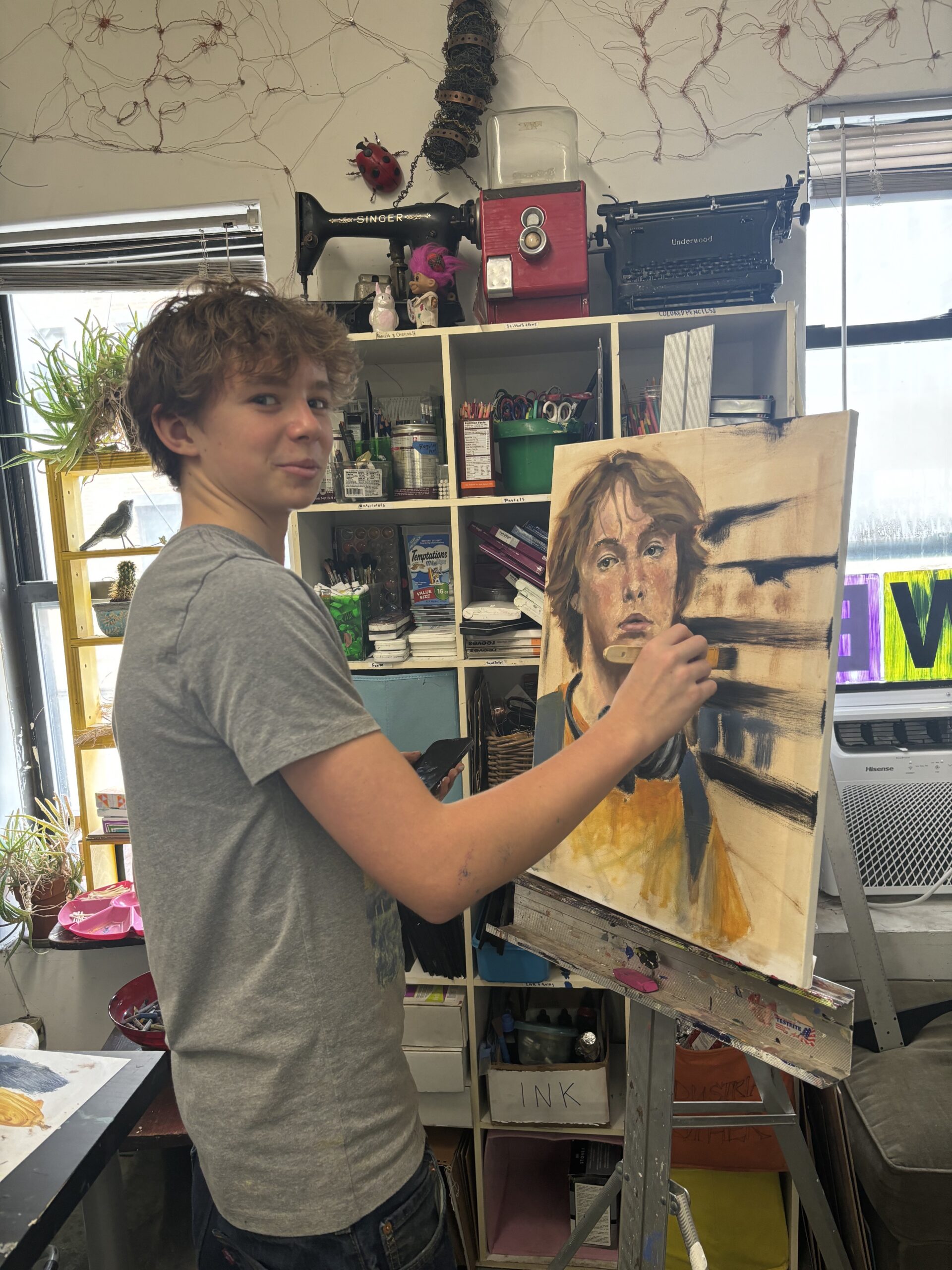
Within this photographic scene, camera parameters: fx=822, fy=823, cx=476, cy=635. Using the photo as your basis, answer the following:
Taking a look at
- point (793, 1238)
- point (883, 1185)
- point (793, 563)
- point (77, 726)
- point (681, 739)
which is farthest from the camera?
point (77, 726)

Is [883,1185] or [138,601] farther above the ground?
[138,601]

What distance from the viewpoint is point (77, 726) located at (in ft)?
7.33

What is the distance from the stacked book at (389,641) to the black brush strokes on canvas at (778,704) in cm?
95

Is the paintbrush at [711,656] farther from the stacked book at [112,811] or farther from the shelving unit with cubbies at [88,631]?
the stacked book at [112,811]

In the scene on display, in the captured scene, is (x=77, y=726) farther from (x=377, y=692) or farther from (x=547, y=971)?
(x=547, y=971)

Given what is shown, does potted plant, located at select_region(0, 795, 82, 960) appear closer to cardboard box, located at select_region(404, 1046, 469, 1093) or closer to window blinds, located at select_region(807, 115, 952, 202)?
cardboard box, located at select_region(404, 1046, 469, 1093)

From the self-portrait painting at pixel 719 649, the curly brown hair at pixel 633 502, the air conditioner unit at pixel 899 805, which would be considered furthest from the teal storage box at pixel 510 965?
the curly brown hair at pixel 633 502

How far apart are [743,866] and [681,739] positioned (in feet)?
0.62

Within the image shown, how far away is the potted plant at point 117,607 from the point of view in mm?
→ 2137

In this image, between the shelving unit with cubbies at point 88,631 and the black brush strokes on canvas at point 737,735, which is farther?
the shelving unit with cubbies at point 88,631

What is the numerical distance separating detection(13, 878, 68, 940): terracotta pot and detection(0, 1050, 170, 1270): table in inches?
45.1

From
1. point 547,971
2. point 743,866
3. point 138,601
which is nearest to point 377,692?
point 547,971

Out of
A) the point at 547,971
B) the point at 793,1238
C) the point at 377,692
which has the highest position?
the point at 377,692

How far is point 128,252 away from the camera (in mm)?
2207
